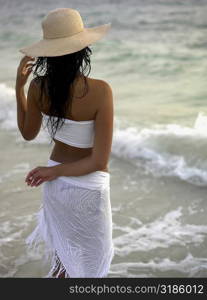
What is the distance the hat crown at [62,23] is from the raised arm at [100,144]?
0.87 feet

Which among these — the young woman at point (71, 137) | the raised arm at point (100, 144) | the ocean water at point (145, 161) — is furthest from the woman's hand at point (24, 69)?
the ocean water at point (145, 161)

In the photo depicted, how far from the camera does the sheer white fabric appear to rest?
236 centimetres

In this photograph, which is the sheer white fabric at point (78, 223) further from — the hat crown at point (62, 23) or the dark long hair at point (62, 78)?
the hat crown at point (62, 23)

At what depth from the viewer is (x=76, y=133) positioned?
225 cm

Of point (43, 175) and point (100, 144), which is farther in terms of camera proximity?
point (43, 175)

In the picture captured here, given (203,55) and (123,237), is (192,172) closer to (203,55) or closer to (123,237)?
(123,237)

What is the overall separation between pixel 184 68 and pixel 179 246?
652 centimetres

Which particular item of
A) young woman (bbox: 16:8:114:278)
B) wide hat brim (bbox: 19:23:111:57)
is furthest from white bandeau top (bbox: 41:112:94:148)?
wide hat brim (bbox: 19:23:111:57)

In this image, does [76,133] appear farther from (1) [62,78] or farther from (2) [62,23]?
(2) [62,23]

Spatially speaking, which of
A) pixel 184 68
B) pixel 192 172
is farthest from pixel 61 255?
pixel 184 68

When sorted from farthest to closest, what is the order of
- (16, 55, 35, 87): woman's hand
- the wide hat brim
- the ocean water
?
1. the ocean water
2. (16, 55, 35, 87): woman's hand
3. the wide hat brim

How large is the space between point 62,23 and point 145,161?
3393 mm

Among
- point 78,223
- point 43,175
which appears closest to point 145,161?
point 78,223

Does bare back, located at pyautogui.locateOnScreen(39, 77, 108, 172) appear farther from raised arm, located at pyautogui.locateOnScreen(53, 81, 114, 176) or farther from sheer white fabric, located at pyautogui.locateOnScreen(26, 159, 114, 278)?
sheer white fabric, located at pyautogui.locateOnScreen(26, 159, 114, 278)
